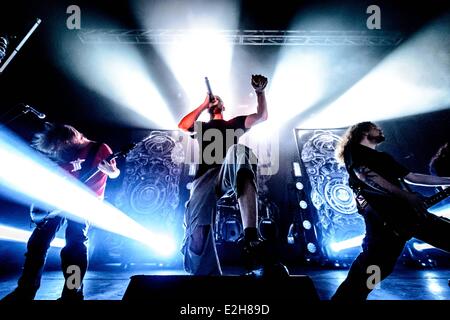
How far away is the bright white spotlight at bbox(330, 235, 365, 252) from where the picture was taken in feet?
12.5

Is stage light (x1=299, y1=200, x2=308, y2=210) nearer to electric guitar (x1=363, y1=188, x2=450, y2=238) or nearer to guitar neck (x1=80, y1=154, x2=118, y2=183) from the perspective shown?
electric guitar (x1=363, y1=188, x2=450, y2=238)

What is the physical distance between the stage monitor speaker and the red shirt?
5.65 feet

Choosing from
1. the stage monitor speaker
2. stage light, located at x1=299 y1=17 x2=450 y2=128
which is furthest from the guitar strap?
stage light, located at x1=299 y1=17 x2=450 y2=128

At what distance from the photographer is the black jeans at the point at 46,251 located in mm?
1730

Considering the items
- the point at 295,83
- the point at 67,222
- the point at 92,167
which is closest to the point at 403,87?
the point at 295,83

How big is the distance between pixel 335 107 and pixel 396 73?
1.40 m

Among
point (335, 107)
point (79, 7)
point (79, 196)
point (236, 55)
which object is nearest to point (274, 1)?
point (236, 55)

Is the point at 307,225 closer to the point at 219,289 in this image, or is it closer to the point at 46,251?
the point at 219,289

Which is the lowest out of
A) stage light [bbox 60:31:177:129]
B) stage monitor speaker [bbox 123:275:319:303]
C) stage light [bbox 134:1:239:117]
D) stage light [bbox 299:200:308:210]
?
stage monitor speaker [bbox 123:275:319:303]

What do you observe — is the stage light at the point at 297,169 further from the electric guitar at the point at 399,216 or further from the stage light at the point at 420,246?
the electric guitar at the point at 399,216

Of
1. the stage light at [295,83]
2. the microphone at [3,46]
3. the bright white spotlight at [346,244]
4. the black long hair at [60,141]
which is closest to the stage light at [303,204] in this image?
the bright white spotlight at [346,244]

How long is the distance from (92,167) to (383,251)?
2.99 meters

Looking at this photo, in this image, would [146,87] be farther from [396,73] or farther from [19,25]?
[396,73]

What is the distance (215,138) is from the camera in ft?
7.18
